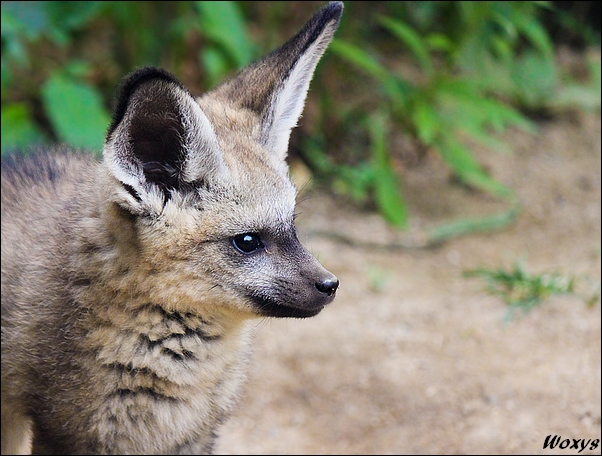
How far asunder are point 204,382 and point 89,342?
56cm

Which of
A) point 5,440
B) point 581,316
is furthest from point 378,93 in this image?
point 5,440

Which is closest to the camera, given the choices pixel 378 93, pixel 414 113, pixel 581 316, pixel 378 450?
pixel 378 450

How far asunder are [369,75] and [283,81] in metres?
3.93

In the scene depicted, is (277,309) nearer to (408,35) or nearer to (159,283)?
(159,283)

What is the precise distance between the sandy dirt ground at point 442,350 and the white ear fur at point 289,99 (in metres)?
0.75

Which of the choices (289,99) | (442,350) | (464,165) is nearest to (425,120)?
(464,165)

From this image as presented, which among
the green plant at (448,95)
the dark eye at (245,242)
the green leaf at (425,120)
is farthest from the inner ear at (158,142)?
the green leaf at (425,120)

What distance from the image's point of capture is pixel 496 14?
17.5 feet

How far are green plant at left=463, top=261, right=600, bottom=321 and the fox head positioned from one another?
2420 mm

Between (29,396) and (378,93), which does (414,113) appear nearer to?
(378,93)

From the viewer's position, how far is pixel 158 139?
3213mm

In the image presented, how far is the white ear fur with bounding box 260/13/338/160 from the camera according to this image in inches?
145

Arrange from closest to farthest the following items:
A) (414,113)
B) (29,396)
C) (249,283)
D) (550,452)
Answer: (249,283)
(29,396)
(550,452)
(414,113)

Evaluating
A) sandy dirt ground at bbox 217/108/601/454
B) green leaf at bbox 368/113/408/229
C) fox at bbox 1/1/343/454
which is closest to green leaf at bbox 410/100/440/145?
green leaf at bbox 368/113/408/229
